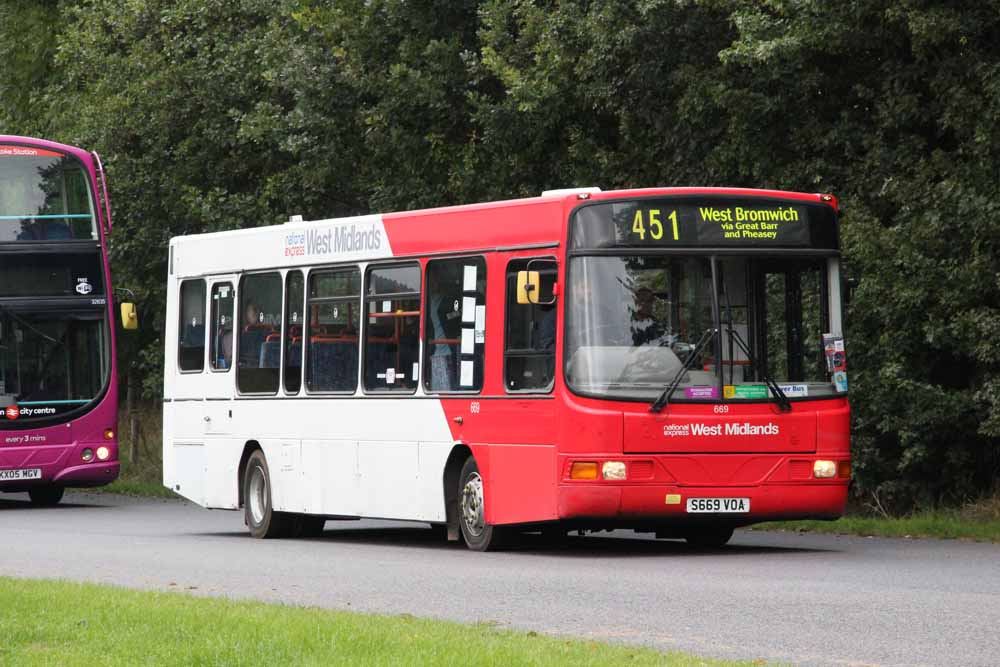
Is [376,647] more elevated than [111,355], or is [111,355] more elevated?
[111,355]

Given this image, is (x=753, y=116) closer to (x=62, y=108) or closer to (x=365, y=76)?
(x=365, y=76)

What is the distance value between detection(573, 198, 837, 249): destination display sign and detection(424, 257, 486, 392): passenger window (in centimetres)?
144

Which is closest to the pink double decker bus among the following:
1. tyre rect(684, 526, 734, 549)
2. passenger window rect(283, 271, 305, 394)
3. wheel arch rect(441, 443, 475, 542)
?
passenger window rect(283, 271, 305, 394)

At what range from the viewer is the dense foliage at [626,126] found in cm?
2153

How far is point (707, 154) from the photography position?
24.7m

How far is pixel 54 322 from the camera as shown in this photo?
2917 cm

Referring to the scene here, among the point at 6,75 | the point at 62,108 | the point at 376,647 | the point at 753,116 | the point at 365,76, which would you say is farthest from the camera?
the point at 6,75

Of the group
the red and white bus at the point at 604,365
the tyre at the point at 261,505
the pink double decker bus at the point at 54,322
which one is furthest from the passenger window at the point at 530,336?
the pink double decker bus at the point at 54,322

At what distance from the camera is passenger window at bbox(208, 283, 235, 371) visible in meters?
22.4

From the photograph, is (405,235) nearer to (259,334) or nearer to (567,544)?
(259,334)

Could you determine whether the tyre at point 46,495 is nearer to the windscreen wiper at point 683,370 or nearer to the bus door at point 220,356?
the bus door at point 220,356

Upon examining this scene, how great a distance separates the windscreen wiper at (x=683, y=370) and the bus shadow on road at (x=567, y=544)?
162cm

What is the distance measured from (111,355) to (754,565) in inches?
600

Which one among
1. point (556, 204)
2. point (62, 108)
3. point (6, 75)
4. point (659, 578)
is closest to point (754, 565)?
point (659, 578)
